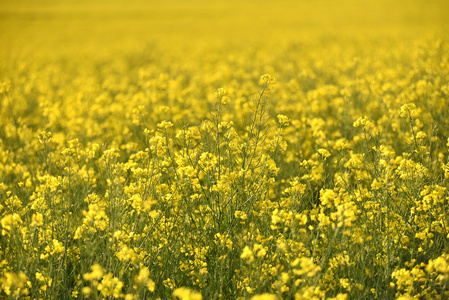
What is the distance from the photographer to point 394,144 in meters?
4.49

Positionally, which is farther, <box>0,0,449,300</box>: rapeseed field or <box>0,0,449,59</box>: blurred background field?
<box>0,0,449,59</box>: blurred background field

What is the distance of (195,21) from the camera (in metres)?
31.0

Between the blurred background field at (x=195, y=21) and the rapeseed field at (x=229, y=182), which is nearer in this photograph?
the rapeseed field at (x=229, y=182)

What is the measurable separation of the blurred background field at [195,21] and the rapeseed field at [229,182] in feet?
22.4

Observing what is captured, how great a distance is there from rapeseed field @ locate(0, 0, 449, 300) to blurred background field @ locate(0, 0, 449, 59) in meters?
6.84

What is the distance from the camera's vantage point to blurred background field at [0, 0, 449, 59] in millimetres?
20938

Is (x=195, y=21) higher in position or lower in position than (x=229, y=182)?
higher

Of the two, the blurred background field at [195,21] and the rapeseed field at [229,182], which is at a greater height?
the blurred background field at [195,21]

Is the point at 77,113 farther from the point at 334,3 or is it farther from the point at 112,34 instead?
the point at 334,3

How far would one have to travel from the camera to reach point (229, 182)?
9.89 feet

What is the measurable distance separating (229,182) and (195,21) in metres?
30.0

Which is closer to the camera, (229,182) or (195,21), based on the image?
(229,182)

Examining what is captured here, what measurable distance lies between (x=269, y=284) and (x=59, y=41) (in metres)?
23.6

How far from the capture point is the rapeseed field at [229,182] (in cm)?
256
